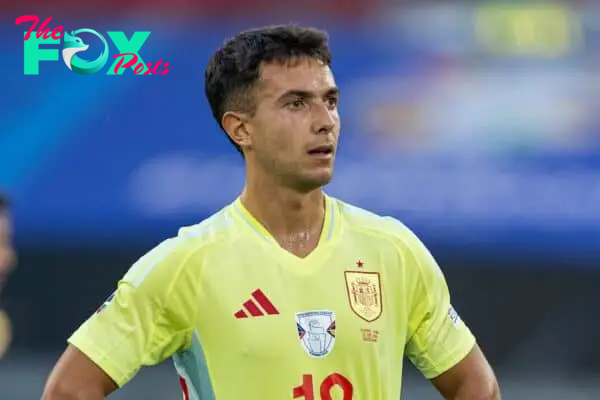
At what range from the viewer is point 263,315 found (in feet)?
8.18

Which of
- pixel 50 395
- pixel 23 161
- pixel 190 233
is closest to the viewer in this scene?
pixel 50 395

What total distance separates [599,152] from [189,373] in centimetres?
351

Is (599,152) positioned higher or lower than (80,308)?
higher

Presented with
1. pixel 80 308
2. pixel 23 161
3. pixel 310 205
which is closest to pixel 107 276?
pixel 80 308

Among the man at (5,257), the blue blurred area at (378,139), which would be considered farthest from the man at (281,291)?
the man at (5,257)

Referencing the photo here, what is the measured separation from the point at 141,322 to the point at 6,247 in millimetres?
3143

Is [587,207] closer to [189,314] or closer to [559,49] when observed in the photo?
[559,49]

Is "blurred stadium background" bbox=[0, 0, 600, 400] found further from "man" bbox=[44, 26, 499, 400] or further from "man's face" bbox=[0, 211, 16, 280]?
"man" bbox=[44, 26, 499, 400]

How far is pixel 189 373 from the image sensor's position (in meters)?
2.56

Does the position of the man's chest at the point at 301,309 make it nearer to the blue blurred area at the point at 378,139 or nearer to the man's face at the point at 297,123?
the man's face at the point at 297,123

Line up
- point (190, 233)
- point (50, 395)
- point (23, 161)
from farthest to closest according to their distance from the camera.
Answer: point (23, 161)
point (190, 233)
point (50, 395)

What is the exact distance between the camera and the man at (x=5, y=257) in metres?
5.43

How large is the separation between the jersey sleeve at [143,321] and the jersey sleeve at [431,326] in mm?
488

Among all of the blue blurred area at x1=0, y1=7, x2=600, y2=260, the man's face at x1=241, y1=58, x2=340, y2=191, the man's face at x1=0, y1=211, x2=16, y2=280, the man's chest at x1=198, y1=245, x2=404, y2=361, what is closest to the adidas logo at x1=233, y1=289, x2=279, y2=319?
the man's chest at x1=198, y1=245, x2=404, y2=361
